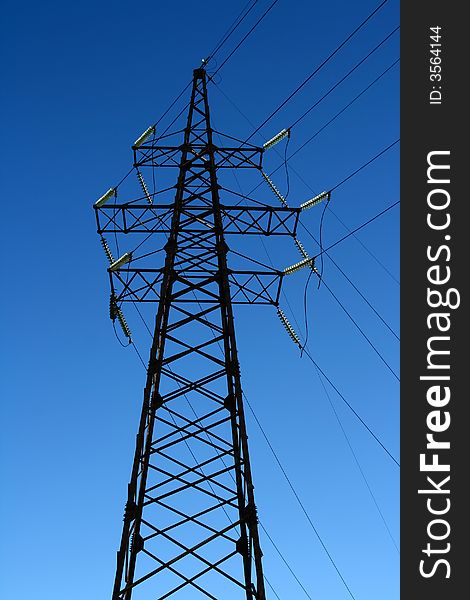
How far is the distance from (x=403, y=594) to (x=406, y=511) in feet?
3.39

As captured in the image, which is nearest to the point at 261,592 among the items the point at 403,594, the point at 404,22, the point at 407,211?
the point at 403,594

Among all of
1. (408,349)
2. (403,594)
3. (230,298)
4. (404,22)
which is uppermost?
(404,22)

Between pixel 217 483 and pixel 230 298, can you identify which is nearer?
pixel 217 483

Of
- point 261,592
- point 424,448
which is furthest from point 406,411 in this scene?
point 261,592

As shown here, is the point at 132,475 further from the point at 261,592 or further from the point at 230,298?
the point at 230,298

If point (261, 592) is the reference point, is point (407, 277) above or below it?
above

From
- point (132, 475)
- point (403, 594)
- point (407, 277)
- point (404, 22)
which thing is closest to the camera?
point (403, 594)

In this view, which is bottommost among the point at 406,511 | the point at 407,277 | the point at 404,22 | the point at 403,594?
the point at 403,594

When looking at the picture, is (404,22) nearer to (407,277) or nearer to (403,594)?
(407,277)

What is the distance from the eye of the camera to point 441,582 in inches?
410

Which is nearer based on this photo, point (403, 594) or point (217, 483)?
point (403, 594)

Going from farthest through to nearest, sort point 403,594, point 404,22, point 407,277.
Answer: point 404,22 < point 407,277 < point 403,594

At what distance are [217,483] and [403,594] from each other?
3.61 m

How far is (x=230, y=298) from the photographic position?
14523mm
